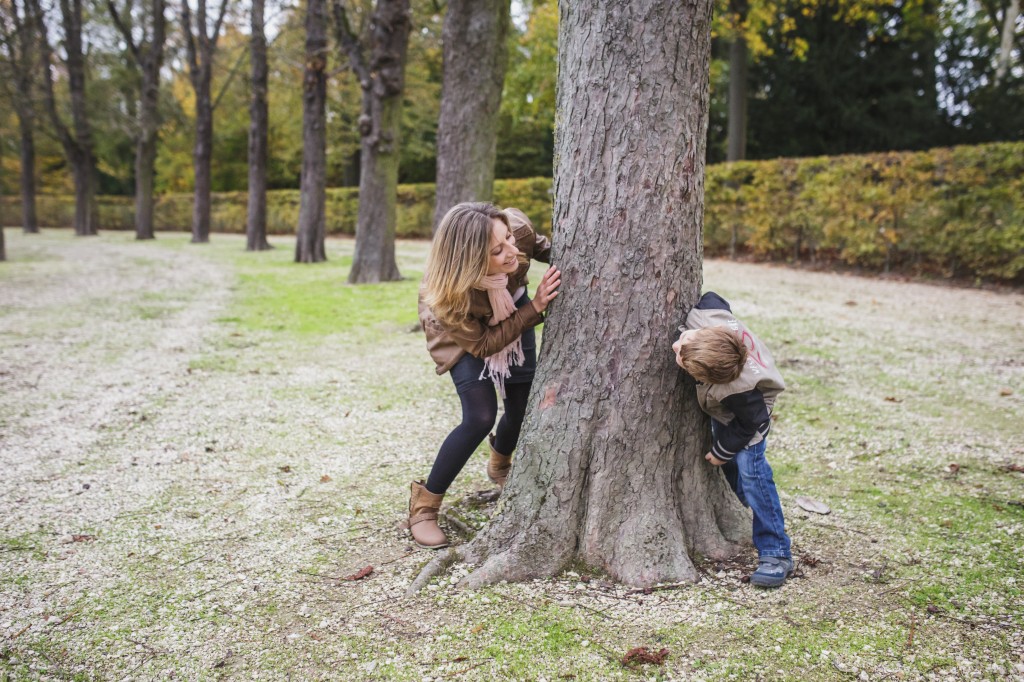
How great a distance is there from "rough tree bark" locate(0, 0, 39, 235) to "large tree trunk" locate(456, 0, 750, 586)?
792 inches

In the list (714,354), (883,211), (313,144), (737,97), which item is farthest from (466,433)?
(737,97)

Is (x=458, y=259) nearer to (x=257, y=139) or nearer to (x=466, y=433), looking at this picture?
(x=466, y=433)

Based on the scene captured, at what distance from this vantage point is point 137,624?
8.71ft

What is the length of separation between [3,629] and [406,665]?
154cm

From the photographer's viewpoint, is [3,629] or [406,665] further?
[3,629]

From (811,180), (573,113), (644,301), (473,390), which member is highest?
(811,180)

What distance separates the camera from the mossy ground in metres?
2.46

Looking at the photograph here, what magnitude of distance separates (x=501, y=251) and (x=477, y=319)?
342 mm

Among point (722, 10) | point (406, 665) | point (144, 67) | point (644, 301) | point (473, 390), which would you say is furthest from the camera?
point (144, 67)

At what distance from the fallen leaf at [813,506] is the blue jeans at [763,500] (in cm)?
79

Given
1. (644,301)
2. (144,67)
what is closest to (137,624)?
(644,301)

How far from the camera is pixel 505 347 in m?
3.19

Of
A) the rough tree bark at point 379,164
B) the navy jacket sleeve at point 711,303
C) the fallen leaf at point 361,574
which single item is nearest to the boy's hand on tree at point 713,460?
the navy jacket sleeve at point 711,303

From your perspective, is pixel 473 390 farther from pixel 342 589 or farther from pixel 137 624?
pixel 137 624
